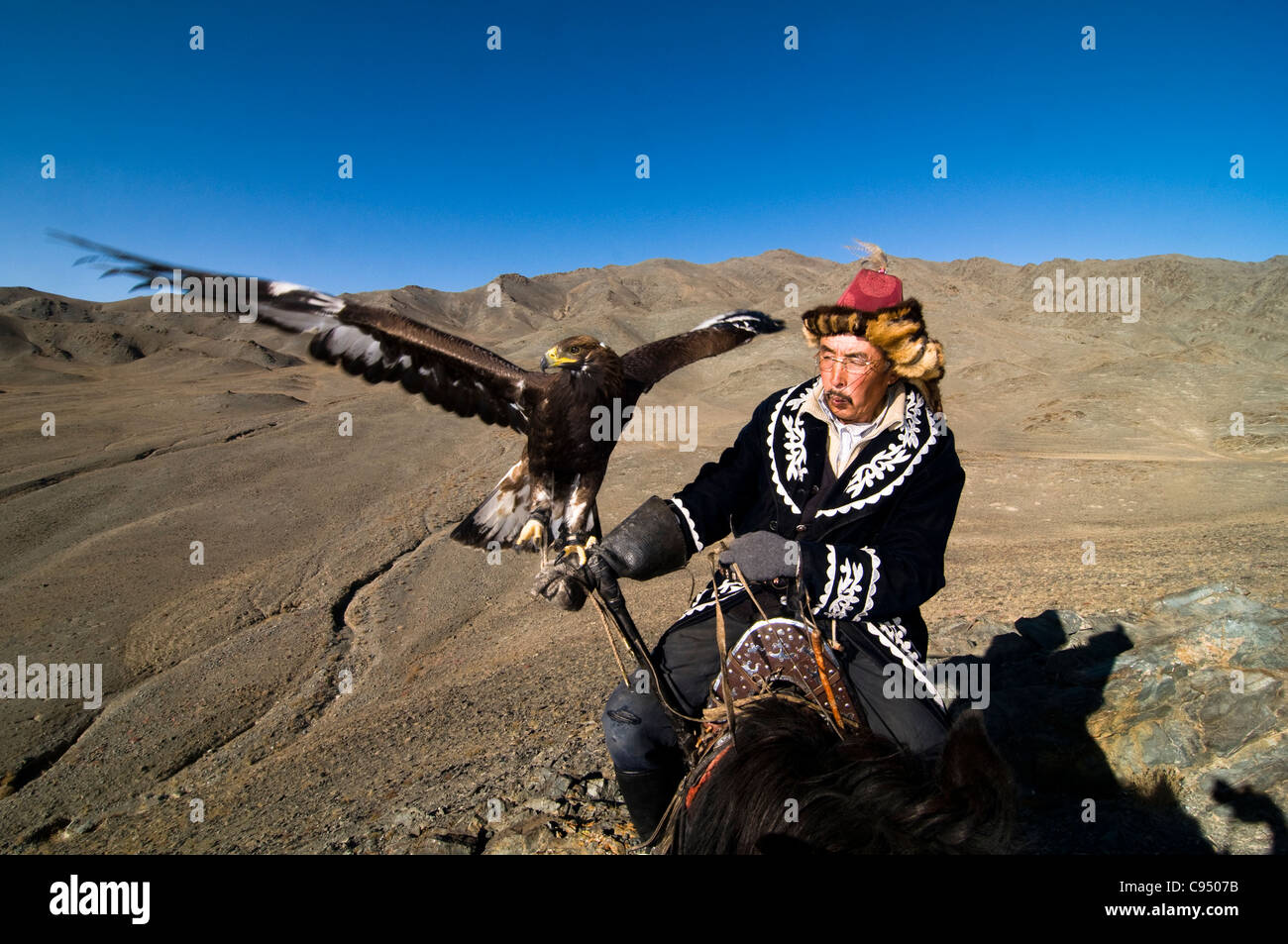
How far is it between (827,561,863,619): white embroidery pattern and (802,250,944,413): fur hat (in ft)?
2.72

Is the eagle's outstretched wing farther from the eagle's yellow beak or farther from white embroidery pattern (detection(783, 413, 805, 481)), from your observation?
white embroidery pattern (detection(783, 413, 805, 481))

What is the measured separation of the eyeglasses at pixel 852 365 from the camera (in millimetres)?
2441

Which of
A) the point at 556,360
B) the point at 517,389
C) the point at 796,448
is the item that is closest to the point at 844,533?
the point at 796,448

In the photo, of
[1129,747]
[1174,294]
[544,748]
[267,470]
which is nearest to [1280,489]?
[1129,747]

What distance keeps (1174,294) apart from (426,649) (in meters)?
52.3

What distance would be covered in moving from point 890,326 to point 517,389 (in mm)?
2870

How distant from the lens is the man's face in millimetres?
2441

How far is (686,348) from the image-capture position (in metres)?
5.28

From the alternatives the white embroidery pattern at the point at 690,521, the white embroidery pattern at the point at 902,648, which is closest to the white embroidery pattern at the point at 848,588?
the white embroidery pattern at the point at 902,648

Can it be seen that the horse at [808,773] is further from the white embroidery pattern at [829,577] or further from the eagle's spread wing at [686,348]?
the eagle's spread wing at [686,348]

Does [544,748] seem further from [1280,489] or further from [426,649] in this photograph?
[1280,489]

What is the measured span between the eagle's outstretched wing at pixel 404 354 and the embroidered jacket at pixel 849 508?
225 centimetres

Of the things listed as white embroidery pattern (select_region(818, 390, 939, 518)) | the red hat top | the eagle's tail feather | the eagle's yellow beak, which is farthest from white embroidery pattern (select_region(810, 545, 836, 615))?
the eagle's tail feather
